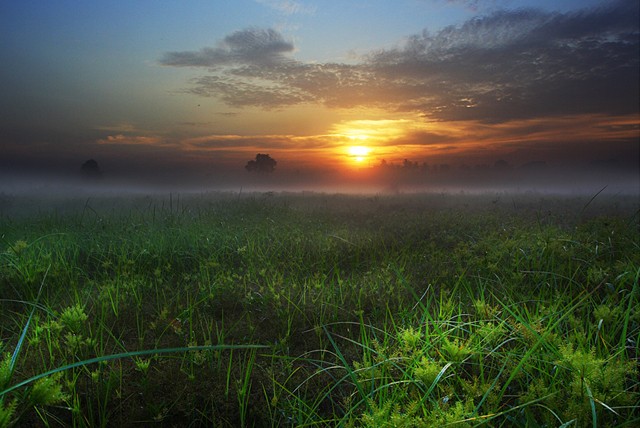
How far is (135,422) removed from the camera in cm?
271

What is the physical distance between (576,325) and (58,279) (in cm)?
584

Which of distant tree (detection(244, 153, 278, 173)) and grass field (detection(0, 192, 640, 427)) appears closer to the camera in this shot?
grass field (detection(0, 192, 640, 427))

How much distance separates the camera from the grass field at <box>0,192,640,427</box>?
2490 millimetres

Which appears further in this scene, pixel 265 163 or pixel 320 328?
pixel 265 163

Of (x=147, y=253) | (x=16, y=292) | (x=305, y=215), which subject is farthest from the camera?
(x=305, y=215)

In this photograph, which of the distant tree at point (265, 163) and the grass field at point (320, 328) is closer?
the grass field at point (320, 328)

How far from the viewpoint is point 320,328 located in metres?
3.80

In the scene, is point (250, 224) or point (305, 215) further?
point (305, 215)

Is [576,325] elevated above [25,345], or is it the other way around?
[576,325]

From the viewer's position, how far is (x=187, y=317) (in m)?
4.05

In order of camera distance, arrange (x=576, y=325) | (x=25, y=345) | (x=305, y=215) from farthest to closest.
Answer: (x=305, y=215) → (x=25, y=345) → (x=576, y=325)

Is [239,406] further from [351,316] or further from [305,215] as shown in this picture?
[305,215]

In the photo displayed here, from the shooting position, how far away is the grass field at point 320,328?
249 centimetres

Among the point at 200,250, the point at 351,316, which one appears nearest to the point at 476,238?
the point at 351,316
